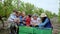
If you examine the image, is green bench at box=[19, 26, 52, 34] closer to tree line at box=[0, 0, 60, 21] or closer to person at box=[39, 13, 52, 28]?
person at box=[39, 13, 52, 28]

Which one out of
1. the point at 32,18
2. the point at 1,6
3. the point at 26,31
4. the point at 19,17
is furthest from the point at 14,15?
the point at 1,6

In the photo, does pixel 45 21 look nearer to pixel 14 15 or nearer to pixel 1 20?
pixel 14 15

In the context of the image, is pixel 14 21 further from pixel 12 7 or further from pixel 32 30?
pixel 12 7

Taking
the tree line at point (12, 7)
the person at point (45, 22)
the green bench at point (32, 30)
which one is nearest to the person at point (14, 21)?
the green bench at point (32, 30)

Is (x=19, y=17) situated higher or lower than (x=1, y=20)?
higher

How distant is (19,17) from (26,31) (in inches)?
61.3

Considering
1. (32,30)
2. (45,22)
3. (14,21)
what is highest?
(45,22)

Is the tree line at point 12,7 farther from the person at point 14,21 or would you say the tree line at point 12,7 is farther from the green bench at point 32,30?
the green bench at point 32,30

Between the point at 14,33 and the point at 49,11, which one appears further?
the point at 49,11

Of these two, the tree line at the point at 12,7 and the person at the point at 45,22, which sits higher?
the person at the point at 45,22

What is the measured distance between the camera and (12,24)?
9516 mm

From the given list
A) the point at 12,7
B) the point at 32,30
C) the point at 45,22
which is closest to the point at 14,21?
the point at 32,30

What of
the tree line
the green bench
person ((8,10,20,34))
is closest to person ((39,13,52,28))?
the green bench

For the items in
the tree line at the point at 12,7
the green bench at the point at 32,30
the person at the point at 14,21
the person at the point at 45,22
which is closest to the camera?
the green bench at the point at 32,30
